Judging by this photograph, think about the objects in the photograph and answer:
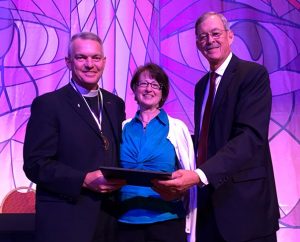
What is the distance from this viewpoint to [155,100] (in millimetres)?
2094

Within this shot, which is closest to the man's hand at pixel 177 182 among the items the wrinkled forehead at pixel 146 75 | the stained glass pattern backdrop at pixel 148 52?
the wrinkled forehead at pixel 146 75

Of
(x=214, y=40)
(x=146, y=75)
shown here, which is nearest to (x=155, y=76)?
(x=146, y=75)

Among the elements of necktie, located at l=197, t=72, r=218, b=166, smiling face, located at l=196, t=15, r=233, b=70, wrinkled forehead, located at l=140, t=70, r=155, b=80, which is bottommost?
necktie, located at l=197, t=72, r=218, b=166

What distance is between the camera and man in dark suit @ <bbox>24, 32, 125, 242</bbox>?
5.86ft

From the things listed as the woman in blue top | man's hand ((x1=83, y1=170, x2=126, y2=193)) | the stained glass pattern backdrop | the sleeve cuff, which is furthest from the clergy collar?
the stained glass pattern backdrop

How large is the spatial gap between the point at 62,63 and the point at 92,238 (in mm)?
1858

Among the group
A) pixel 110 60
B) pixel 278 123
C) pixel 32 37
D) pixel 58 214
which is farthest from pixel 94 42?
pixel 278 123

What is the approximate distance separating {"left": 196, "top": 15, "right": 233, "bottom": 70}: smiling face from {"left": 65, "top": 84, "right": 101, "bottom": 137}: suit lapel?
0.62 m

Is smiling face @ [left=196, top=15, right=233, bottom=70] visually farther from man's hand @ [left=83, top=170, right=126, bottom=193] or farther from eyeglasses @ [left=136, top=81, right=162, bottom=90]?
man's hand @ [left=83, top=170, right=126, bottom=193]

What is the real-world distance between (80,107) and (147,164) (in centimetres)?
41

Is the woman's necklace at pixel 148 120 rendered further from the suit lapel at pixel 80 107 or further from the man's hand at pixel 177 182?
the man's hand at pixel 177 182

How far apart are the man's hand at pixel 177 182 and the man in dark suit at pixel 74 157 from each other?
0.19 meters

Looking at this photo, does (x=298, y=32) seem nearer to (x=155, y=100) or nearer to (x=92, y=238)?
(x=155, y=100)

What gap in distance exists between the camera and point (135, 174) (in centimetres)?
158
